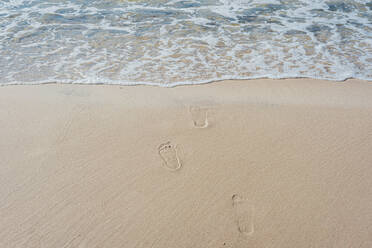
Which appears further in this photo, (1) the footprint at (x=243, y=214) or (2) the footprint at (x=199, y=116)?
(2) the footprint at (x=199, y=116)

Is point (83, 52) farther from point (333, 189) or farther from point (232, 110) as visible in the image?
point (333, 189)

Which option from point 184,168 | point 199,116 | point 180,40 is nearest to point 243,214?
point 184,168

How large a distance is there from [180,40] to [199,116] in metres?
2.80

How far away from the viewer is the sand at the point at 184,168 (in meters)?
2.25

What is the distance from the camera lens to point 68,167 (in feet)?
9.12

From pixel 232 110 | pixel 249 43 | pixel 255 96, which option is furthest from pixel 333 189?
pixel 249 43

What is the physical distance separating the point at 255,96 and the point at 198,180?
185 cm

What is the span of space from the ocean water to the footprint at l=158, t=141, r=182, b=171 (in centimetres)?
152

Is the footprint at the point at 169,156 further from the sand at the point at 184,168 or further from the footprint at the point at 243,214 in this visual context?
the footprint at the point at 243,214

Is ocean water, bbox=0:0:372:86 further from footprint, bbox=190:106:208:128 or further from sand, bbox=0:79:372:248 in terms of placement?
footprint, bbox=190:106:208:128

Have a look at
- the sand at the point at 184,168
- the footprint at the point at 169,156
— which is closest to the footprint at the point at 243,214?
the sand at the point at 184,168

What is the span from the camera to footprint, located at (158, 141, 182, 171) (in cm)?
282

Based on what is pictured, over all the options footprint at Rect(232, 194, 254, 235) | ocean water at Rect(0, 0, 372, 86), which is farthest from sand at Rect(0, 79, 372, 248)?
ocean water at Rect(0, 0, 372, 86)

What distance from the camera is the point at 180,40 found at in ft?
19.1
